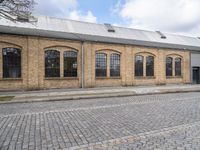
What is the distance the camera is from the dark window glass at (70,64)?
2253 centimetres

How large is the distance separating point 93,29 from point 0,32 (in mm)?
13081

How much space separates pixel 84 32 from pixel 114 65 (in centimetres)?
609

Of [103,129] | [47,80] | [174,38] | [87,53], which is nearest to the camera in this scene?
[103,129]

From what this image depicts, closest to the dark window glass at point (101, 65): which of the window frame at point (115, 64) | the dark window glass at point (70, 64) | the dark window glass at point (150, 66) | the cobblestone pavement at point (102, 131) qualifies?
the window frame at point (115, 64)

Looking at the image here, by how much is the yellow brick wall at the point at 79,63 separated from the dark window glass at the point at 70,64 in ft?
1.44

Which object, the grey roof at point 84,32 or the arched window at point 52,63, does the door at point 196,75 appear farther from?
the arched window at point 52,63

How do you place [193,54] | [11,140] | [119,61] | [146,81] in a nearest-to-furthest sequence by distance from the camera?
[11,140], [119,61], [146,81], [193,54]

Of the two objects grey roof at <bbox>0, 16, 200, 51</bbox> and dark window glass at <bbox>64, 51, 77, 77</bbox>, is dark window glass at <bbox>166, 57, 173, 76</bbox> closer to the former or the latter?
grey roof at <bbox>0, 16, 200, 51</bbox>

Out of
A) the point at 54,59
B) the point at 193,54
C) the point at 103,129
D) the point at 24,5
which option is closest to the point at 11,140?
the point at 103,129

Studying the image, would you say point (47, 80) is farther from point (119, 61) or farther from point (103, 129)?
point (103, 129)

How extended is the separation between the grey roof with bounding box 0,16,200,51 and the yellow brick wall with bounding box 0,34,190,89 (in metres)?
0.68

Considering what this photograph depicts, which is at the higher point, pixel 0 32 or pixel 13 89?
pixel 0 32

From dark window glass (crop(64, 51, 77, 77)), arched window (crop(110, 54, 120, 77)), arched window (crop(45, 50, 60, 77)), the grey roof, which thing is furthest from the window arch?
arched window (crop(45, 50, 60, 77))

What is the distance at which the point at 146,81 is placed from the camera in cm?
2736
